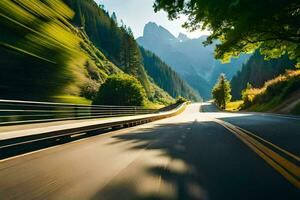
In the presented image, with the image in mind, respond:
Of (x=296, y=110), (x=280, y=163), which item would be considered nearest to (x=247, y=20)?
(x=280, y=163)

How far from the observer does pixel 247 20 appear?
1252 cm

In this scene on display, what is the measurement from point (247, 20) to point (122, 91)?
178 ft

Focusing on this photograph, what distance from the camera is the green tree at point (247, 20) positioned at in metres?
12.0

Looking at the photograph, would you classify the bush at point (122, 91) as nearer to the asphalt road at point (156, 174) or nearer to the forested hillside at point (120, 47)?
the forested hillside at point (120, 47)

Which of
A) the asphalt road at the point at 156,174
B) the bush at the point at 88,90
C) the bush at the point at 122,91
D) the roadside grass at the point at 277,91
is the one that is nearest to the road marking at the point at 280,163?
the asphalt road at the point at 156,174

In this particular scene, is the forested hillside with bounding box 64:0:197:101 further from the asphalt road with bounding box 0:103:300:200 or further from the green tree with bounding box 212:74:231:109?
the asphalt road with bounding box 0:103:300:200

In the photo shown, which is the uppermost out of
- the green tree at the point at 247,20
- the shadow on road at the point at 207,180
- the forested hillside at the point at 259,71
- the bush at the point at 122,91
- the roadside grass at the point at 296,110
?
the forested hillside at the point at 259,71

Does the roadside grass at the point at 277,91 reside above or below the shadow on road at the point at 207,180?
above

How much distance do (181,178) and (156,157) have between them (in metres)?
2.05

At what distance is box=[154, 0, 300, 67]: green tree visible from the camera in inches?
472

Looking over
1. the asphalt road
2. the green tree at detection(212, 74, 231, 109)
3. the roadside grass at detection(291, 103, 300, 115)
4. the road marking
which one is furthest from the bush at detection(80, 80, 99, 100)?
the green tree at detection(212, 74, 231, 109)

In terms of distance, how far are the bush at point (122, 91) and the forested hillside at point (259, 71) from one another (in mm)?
70428

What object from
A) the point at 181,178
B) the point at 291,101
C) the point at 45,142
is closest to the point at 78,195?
the point at 181,178

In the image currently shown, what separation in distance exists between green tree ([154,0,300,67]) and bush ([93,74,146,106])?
4490cm
